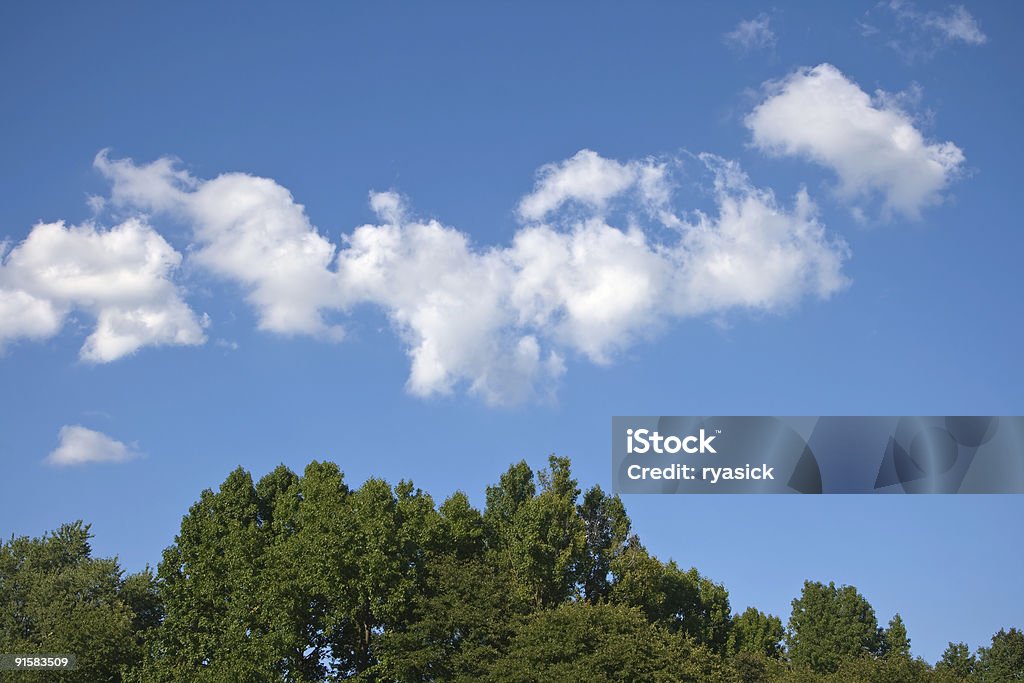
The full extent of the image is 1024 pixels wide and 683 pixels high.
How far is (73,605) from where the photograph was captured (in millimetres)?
53031

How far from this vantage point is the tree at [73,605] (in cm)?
4834

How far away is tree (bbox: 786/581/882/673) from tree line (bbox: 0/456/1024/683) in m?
36.0

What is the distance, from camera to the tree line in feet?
144

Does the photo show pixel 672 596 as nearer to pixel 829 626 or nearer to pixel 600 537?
pixel 600 537

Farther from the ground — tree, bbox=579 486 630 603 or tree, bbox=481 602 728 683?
tree, bbox=579 486 630 603

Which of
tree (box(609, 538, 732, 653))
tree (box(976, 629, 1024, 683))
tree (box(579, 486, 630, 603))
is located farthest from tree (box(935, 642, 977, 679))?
tree (box(579, 486, 630, 603))

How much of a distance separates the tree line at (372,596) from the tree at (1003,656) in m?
38.5

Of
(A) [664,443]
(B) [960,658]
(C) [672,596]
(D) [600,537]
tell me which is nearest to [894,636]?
(B) [960,658]

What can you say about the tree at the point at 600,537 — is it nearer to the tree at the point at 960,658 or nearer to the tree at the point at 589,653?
the tree at the point at 589,653

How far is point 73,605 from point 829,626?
217 ft

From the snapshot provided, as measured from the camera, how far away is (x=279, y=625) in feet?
143

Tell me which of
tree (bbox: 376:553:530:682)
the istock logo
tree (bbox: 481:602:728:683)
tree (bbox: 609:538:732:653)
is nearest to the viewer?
the istock logo

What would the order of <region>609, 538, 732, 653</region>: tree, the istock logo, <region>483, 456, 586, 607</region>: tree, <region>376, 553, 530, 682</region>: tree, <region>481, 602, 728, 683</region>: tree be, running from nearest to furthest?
the istock logo → <region>481, 602, 728, 683</region>: tree → <region>376, 553, 530, 682</region>: tree → <region>483, 456, 586, 607</region>: tree → <region>609, 538, 732, 653</region>: tree

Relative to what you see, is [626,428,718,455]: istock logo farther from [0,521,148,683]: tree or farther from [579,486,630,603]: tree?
[0,521,148,683]: tree
